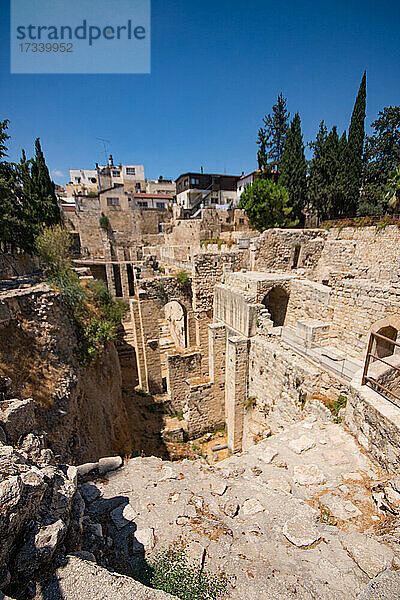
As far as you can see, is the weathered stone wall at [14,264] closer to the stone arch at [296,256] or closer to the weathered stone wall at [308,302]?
the weathered stone wall at [308,302]

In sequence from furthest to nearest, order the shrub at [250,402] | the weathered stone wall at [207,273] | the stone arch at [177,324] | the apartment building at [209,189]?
the apartment building at [209,189], the stone arch at [177,324], the weathered stone wall at [207,273], the shrub at [250,402]

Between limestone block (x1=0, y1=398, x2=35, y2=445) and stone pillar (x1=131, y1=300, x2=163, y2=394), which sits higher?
limestone block (x1=0, y1=398, x2=35, y2=445)

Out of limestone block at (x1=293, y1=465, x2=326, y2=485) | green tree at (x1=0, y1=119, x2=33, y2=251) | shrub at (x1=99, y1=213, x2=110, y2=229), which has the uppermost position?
shrub at (x1=99, y1=213, x2=110, y2=229)

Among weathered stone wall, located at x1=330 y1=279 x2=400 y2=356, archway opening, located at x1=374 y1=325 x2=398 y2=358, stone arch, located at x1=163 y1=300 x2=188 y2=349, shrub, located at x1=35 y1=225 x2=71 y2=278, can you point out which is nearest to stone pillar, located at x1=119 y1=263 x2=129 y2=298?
stone arch, located at x1=163 y1=300 x2=188 y2=349

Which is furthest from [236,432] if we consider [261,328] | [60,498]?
[60,498]

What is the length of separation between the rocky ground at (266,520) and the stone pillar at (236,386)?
189 inches

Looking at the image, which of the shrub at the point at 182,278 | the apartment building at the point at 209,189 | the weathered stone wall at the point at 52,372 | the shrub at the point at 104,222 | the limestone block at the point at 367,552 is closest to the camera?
the limestone block at the point at 367,552

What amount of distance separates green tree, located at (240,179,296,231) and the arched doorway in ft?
37.5

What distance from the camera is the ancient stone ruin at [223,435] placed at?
2346mm

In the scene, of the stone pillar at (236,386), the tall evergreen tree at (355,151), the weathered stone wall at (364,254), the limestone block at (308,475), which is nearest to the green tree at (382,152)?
the tall evergreen tree at (355,151)

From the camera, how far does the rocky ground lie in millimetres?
2609

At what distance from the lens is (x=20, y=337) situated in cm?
571

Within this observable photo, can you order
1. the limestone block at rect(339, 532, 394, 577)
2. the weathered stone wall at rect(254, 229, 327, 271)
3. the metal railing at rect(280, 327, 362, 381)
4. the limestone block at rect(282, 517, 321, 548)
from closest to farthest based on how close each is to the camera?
the limestone block at rect(339, 532, 394, 577) → the limestone block at rect(282, 517, 321, 548) → the metal railing at rect(280, 327, 362, 381) → the weathered stone wall at rect(254, 229, 327, 271)

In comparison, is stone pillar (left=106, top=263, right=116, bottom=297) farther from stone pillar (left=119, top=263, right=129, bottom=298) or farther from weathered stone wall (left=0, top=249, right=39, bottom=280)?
weathered stone wall (left=0, top=249, right=39, bottom=280)
